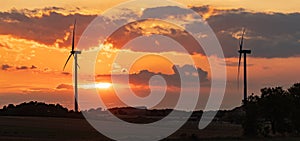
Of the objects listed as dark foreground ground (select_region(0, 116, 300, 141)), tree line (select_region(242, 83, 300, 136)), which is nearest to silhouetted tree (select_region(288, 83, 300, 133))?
tree line (select_region(242, 83, 300, 136))

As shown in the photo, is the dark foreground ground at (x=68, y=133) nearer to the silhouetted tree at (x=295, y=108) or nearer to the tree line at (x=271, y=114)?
the tree line at (x=271, y=114)

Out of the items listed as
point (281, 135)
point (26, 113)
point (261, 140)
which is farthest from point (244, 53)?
point (26, 113)

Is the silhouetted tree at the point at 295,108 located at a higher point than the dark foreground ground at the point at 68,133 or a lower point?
higher

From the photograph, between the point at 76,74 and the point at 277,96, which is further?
the point at 76,74

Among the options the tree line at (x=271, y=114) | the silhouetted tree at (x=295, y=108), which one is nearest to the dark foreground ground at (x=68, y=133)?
the tree line at (x=271, y=114)

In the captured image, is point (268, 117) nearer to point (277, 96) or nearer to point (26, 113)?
point (277, 96)

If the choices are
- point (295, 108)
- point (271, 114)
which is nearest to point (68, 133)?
point (271, 114)

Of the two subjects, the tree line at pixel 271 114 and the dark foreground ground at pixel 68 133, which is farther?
the tree line at pixel 271 114

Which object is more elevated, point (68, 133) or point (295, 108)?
point (295, 108)

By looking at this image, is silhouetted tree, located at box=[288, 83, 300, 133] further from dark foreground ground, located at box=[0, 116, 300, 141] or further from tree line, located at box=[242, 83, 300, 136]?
dark foreground ground, located at box=[0, 116, 300, 141]

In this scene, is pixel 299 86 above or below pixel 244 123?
above

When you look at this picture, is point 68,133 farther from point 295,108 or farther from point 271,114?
point 295,108

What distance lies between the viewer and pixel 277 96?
91562 mm

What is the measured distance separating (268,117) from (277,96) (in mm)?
3653
